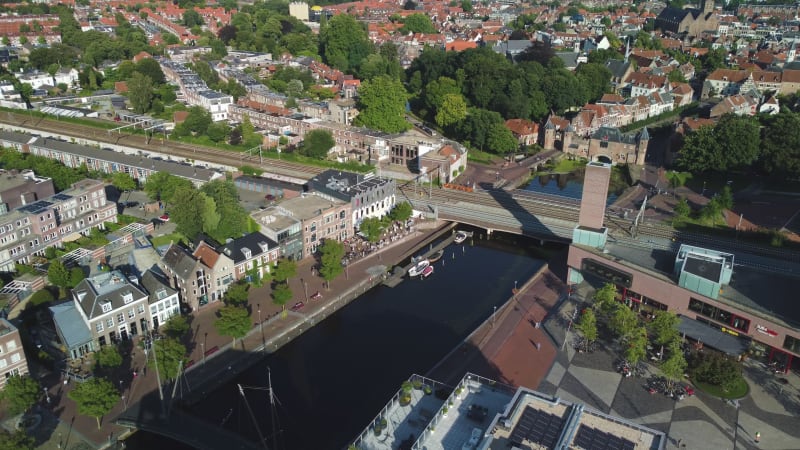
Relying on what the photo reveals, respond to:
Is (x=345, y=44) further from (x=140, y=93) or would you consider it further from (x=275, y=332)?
(x=275, y=332)

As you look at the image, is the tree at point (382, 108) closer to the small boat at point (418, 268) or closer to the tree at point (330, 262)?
the small boat at point (418, 268)

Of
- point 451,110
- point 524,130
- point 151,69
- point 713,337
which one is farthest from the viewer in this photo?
point 151,69

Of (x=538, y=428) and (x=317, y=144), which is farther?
(x=317, y=144)

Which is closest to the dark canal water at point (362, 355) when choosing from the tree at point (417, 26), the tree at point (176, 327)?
the tree at point (176, 327)

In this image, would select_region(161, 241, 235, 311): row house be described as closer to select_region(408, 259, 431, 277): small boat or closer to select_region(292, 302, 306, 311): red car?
select_region(292, 302, 306, 311): red car

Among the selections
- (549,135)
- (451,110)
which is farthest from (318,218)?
(549,135)

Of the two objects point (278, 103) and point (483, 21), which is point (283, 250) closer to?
point (278, 103)

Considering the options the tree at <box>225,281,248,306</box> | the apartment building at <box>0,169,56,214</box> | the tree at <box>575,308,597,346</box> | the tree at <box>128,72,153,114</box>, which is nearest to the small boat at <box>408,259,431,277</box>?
the tree at <box>225,281,248,306</box>
